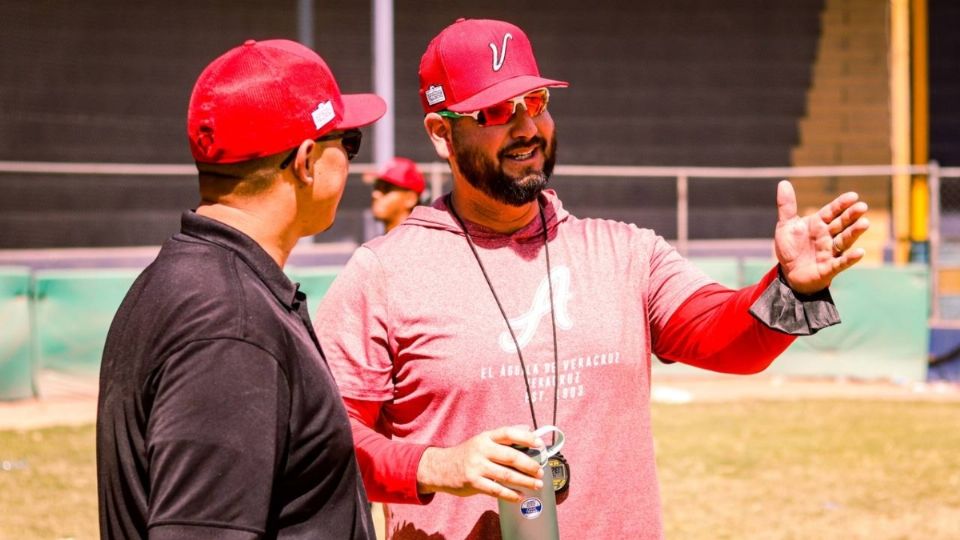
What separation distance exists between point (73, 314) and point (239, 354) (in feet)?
34.0

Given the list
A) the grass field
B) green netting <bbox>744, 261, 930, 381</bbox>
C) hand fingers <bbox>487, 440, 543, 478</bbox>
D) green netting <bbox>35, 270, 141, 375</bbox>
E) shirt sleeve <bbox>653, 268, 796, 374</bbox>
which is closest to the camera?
hand fingers <bbox>487, 440, 543, 478</bbox>

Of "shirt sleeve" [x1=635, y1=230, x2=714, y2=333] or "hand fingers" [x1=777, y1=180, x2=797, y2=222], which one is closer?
"hand fingers" [x1=777, y1=180, x2=797, y2=222]

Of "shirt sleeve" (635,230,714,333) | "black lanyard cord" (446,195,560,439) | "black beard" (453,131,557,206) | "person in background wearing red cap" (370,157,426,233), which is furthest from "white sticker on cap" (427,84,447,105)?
"person in background wearing red cap" (370,157,426,233)

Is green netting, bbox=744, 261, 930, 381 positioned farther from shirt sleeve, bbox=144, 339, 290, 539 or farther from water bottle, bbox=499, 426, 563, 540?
shirt sleeve, bbox=144, 339, 290, 539

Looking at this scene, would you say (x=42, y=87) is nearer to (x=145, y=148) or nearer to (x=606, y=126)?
(x=145, y=148)

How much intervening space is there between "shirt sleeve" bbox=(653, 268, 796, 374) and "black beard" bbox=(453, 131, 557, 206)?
1.43 ft

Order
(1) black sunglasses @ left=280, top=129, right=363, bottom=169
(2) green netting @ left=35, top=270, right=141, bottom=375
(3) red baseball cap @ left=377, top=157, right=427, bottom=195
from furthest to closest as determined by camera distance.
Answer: (2) green netting @ left=35, top=270, right=141, bottom=375
(3) red baseball cap @ left=377, top=157, right=427, bottom=195
(1) black sunglasses @ left=280, top=129, right=363, bottom=169

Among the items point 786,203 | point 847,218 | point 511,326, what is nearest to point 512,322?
point 511,326

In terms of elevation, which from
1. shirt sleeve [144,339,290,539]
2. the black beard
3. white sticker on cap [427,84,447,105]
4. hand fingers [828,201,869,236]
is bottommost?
shirt sleeve [144,339,290,539]

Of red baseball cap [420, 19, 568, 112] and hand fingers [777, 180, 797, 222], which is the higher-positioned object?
red baseball cap [420, 19, 568, 112]

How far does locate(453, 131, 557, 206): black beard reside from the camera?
265cm

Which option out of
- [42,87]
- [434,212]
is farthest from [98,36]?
[434,212]

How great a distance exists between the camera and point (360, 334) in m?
2.55

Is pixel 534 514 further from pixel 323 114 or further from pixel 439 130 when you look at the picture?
pixel 439 130
